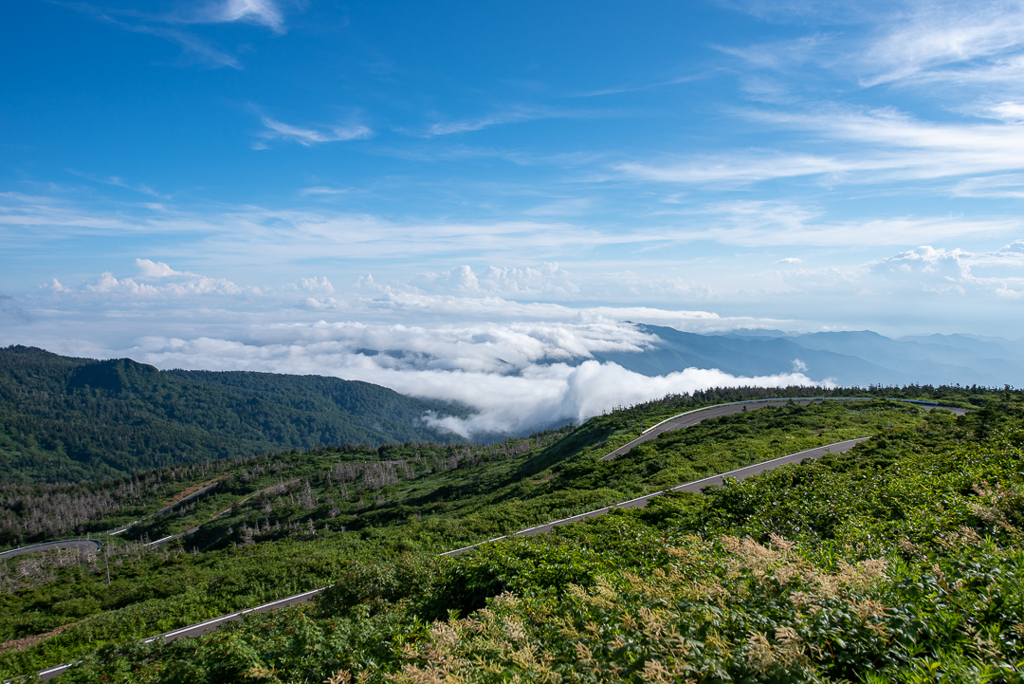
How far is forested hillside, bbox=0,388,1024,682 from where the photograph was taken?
465 cm

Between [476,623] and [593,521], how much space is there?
1186 cm

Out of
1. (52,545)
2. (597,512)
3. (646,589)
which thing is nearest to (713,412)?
(597,512)

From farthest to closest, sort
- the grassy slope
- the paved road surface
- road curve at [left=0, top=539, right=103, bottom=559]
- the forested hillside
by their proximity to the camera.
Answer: road curve at [left=0, top=539, right=103, bottom=559] → the paved road surface → the forested hillside → the grassy slope

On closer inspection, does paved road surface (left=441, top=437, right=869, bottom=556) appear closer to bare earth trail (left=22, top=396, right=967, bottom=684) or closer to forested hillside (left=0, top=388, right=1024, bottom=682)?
bare earth trail (left=22, top=396, right=967, bottom=684)

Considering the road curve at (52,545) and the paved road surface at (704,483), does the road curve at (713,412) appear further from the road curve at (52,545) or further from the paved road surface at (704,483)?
the road curve at (52,545)

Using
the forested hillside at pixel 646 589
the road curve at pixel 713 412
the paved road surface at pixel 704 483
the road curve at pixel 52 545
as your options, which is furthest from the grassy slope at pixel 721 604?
the road curve at pixel 52 545

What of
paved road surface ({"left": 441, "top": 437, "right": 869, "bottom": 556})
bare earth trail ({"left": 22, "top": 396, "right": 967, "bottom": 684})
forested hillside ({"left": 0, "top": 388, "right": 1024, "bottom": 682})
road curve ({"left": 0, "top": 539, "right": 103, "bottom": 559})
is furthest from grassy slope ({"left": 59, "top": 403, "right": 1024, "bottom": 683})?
road curve ({"left": 0, "top": 539, "right": 103, "bottom": 559})

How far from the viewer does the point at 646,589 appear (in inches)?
273

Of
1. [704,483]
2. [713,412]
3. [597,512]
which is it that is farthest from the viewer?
[713,412]

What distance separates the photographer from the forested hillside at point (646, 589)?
4.65 meters

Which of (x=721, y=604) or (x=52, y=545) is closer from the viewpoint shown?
(x=721, y=604)

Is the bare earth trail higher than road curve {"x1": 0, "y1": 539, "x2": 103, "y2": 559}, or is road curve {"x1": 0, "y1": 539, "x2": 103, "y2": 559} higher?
the bare earth trail

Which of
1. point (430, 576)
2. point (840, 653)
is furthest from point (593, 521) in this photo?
point (840, 653)

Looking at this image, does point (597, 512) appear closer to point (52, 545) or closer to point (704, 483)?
point (704, 483)
